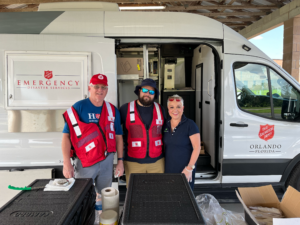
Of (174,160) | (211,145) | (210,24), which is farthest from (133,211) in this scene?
(211,145)

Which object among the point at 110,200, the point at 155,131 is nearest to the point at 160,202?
the point at 110,200

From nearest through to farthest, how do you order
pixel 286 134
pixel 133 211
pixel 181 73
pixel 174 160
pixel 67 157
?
pixel 133 211, pixel 67 157, pixel 174 160, pixel 286 134, pixel 181 73

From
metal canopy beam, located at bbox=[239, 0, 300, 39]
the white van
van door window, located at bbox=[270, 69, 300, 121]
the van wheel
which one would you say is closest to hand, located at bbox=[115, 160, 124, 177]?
the white van

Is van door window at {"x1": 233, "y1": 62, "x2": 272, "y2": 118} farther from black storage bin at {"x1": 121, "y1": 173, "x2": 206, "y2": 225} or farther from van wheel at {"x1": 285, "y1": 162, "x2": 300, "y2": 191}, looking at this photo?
black storage bin at {"x1": 121, "y1": 173, "x2": 206, "y2": 225}

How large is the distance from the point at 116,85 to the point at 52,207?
1.71 meters

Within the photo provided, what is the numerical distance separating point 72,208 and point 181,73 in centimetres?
396

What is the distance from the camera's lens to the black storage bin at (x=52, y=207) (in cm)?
85

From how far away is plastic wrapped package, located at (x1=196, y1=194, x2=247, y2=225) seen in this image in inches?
46.4

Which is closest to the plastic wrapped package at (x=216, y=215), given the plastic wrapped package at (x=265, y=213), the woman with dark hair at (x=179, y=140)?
the plastic wrapped package at (x=265, y=213)

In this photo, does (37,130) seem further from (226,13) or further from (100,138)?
(226,13)

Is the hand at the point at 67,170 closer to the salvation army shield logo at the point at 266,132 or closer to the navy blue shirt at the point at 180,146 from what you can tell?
the navy blue shirt at the point at 180,146

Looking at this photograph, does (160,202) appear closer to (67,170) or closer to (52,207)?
(52,207)

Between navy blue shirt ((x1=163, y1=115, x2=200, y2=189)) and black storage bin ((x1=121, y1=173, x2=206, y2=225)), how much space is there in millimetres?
847

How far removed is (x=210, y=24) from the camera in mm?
2551
